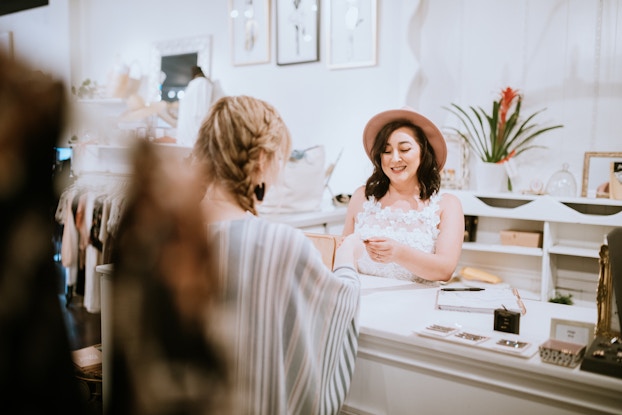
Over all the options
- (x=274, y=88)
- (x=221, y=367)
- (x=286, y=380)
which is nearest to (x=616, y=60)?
(x=274, y=88)

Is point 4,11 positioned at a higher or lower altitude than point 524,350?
higher

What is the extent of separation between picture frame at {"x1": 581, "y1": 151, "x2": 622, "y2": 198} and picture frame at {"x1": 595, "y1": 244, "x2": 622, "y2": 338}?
2322mm

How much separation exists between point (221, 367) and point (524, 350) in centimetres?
103

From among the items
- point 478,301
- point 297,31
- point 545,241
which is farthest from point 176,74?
point 478,301

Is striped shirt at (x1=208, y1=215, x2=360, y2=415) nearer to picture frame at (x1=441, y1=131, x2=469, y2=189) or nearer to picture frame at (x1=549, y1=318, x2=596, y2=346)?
picture frame at (x1=549, y1=318, x2=596, y2=346)

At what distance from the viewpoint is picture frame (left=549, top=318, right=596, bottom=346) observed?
1.35 metres

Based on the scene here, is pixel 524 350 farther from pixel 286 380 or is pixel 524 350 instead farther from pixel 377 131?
pixel 377 131

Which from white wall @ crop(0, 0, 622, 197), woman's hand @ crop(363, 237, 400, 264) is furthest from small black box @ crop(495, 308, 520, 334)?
white wall @ crop(0, 0, 622, 197)

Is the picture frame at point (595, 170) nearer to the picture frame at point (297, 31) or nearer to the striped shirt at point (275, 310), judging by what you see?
the picture frame at point (297, 31)

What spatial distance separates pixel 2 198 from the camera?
459mm

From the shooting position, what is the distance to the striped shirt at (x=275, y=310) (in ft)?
3.61

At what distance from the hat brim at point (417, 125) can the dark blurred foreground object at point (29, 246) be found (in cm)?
210

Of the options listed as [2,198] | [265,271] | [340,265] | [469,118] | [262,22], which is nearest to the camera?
[2,198]

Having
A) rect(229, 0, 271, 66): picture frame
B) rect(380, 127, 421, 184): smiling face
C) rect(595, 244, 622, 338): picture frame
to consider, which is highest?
rect(229, 0, 271, 66): picture frame
